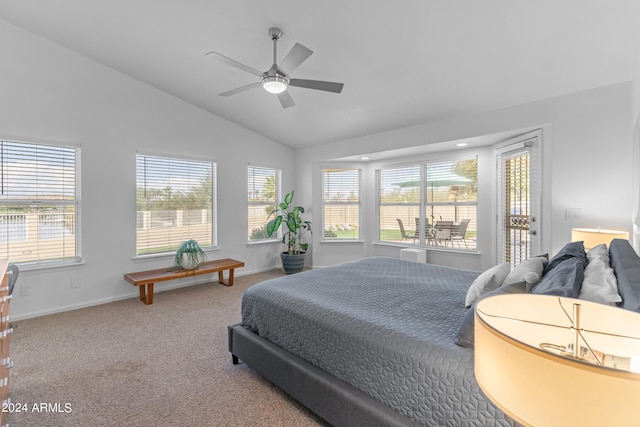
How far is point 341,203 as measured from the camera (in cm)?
604

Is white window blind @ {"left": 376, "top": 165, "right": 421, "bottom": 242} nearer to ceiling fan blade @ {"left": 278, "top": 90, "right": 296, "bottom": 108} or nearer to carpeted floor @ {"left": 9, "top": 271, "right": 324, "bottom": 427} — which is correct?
ceiling fan blade @ {"left": 278, "top": 90, "right": 296, "bottom": 108}

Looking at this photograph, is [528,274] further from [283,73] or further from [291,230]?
[291,230]

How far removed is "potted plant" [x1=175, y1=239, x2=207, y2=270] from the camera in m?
4.38

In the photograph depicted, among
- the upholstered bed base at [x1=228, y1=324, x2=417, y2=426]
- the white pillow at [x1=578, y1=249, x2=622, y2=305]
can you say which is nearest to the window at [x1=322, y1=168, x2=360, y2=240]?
the upholstered bed base at [x1=228, y1=324, x2=417, y2=426]

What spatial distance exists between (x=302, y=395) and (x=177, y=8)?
3.49m

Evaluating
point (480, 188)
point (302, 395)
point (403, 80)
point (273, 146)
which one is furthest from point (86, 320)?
point (480, 188)

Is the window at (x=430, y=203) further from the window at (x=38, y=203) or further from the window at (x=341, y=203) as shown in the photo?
the window at (x=38, y=203)

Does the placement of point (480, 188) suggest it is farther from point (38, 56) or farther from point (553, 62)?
point (38, 56)

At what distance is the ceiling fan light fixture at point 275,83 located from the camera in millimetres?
2709

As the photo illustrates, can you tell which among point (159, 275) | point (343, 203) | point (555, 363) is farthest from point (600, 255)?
point (159, 275)

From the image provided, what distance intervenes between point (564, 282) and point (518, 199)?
116 inches

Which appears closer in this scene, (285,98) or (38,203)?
(285,98)

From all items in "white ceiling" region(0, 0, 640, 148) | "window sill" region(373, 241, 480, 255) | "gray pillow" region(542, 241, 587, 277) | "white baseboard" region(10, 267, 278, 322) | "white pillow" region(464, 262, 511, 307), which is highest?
"white ceiling" region(0, 0, 640, 148)

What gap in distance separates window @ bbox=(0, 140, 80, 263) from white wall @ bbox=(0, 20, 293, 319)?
0.13 m
